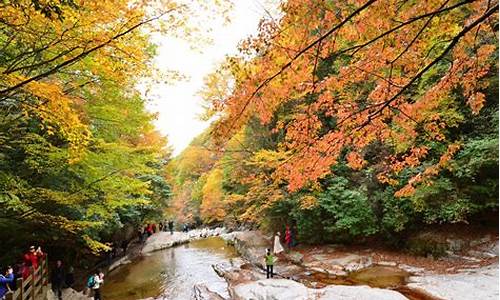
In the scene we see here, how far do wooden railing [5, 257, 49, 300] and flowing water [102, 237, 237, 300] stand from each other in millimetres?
3667

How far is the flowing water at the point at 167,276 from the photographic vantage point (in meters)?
13.5

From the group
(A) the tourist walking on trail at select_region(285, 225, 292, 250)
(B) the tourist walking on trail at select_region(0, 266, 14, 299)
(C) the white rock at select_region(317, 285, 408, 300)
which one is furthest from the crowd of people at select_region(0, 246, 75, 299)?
(A) the tourist walking on trail at select_region(285, 225, 292, 250)

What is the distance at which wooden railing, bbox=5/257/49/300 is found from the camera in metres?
7.81

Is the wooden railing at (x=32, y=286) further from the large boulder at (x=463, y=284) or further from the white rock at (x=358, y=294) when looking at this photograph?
the large boulder at (x=463, y=284)

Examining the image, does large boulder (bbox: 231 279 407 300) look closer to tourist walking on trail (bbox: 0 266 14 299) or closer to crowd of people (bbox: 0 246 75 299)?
crowd of people (bbox: 0 246 75 299)

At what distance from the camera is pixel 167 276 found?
16.6 metres

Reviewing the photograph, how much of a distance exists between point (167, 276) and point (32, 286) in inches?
328

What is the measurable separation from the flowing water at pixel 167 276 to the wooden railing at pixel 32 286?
12.0ft

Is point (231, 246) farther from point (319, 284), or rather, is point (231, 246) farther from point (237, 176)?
point (319, 284)

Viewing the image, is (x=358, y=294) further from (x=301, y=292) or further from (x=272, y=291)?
(x=272, y=291)

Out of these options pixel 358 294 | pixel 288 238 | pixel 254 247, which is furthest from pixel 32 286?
pixel 254 247

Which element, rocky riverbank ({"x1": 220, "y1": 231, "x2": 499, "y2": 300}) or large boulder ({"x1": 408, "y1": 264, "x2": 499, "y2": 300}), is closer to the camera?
large boulder ({"x1": 408, "y1": 264, "x2": 499, "y2": 300})

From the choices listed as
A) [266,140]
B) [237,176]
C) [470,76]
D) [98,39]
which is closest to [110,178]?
[98,39]

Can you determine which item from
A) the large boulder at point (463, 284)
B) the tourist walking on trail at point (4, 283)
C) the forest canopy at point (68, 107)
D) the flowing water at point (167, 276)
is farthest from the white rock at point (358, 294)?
the tourist walking on trail at point (4, 283)
